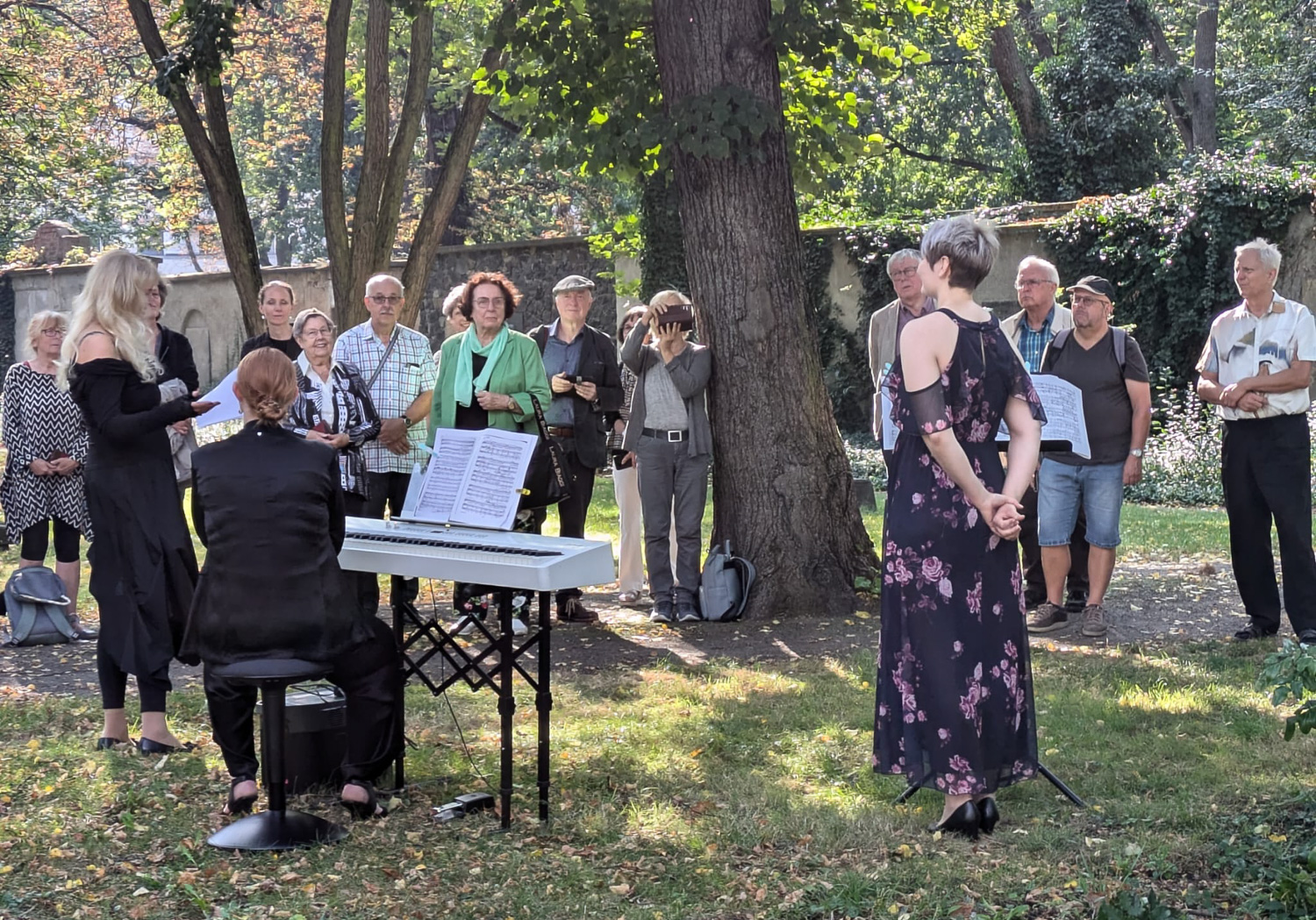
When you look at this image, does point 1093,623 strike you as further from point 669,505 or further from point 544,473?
point 544,473

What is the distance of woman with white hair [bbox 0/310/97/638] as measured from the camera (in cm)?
881

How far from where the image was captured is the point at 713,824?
16.5ft

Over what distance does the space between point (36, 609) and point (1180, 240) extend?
12890 millimetres

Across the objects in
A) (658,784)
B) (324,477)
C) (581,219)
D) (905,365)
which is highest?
(581,219)

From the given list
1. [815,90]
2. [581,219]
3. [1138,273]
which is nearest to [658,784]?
[815,90]

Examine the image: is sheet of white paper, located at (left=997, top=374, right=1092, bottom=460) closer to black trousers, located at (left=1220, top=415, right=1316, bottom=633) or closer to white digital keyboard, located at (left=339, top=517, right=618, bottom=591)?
black trousers, located at (left=1220, top=415, right=1316, bottom=633)

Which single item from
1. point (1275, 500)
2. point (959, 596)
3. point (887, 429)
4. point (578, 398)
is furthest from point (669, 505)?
point (959, 596)

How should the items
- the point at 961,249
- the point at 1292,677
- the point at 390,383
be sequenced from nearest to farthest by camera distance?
the point at 1292,677 → the point at 961,249 → the point at 390,383

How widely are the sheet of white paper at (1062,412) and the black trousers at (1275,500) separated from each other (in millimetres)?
848

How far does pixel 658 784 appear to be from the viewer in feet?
18.1

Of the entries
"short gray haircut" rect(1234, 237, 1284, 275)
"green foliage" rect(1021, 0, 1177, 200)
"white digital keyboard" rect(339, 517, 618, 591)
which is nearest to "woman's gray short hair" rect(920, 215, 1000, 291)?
"white digital keyboard" rect(339, 517, 618, 591)

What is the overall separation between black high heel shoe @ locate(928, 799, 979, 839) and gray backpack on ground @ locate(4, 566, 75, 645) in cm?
591

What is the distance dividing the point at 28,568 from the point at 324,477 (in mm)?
4714

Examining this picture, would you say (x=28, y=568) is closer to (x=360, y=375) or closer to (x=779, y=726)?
(x=360, y=375)
